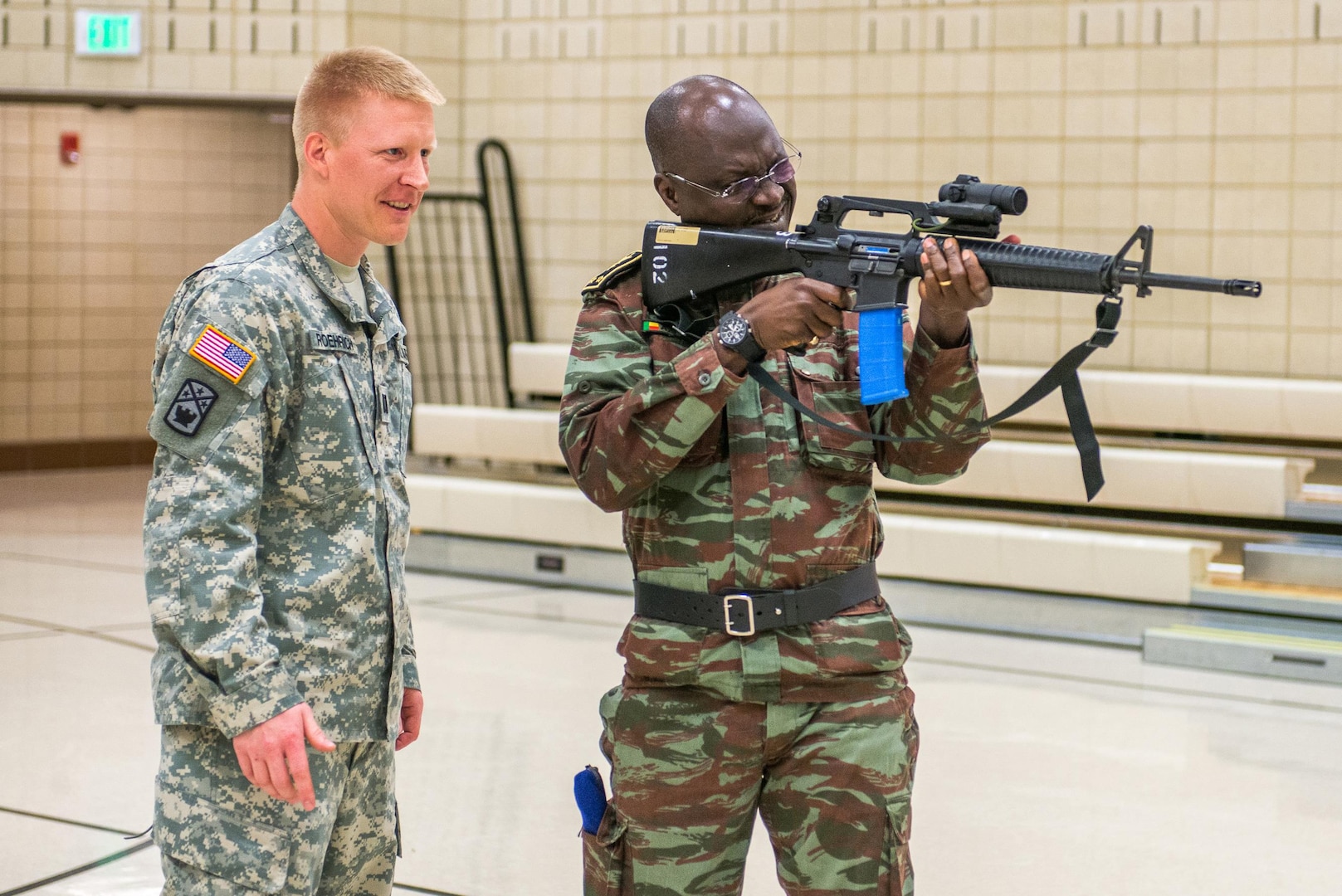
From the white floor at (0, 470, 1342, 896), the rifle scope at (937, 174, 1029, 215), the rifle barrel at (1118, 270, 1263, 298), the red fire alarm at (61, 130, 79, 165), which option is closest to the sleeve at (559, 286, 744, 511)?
the rifle scope at (937, 174, 1029, 215)

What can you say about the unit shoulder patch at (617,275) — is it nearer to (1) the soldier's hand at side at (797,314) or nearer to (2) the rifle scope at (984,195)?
(1) the soldier's hand at side at (797,314)

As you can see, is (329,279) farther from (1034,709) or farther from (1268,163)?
(1268,163)

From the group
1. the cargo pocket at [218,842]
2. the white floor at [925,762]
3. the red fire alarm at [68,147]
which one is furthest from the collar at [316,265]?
the red fire alarm at [68,147]

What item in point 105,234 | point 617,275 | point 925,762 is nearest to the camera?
point 617,275

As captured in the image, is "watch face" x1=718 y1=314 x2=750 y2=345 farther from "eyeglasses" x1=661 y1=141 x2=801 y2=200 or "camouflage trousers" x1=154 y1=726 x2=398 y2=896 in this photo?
"camouflage trousers" x1=154 y1=726 x2=398 y2=896

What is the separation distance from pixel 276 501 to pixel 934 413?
785mm

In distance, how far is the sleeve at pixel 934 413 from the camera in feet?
5.49

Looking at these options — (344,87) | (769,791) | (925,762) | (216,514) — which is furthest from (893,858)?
(925,762)

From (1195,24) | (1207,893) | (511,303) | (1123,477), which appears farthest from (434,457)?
(1207,893)

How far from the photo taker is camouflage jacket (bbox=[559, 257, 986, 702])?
5.41 ft

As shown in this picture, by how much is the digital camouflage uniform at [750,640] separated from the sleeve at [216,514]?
1.31ft

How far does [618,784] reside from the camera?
5.67 feet

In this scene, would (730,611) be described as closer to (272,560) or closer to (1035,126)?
(272,560)

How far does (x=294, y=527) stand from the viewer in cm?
161
